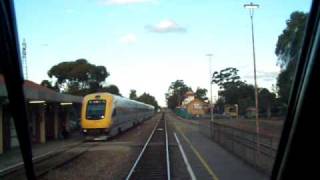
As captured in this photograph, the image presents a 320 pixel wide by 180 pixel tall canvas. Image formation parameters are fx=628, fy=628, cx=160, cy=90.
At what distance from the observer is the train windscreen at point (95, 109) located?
4397 cm

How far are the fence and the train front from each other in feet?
35.0

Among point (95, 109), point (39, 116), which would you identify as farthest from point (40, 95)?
point (95, 109)

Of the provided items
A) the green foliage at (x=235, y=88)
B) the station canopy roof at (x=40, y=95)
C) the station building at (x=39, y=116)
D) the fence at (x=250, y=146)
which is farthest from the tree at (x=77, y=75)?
the fence at (x=250, y=146)

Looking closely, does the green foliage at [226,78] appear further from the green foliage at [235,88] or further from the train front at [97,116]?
the train front at [97,116]

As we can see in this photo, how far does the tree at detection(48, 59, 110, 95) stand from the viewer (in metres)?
97.9

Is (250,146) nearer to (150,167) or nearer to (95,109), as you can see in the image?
(150,167)

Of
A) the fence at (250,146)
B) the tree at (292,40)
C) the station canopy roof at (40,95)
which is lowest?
the fence at (250,146)

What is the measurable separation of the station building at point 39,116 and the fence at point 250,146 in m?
8.67

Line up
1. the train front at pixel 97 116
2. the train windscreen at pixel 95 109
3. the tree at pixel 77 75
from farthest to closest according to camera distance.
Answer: the tree at pixel 77 75 → the train windscreen at pixel 95 109 → the train front at pixel 97 116

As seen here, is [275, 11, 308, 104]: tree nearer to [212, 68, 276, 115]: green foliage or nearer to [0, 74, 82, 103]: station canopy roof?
[0, 74, 82, 103]: station canopy roof

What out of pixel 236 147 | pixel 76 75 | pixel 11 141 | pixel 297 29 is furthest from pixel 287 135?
pixel 76 75

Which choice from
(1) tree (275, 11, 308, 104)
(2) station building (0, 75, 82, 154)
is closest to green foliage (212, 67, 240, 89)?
(2) station building (0, 75, 82, 154)

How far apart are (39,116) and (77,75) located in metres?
56.8

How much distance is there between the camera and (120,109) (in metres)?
49.9
